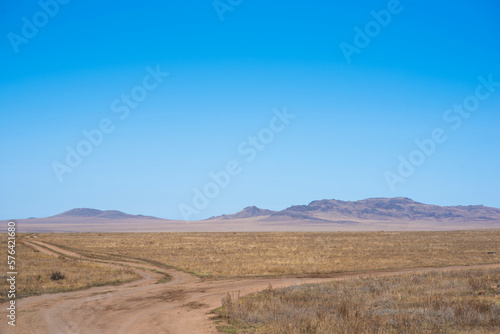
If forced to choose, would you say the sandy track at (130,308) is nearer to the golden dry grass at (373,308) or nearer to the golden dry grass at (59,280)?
the golden dry grass at (59,280)

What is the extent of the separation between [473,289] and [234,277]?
14006mm

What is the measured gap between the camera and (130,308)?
52.3 feet

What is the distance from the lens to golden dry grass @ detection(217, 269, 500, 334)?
11992 mm

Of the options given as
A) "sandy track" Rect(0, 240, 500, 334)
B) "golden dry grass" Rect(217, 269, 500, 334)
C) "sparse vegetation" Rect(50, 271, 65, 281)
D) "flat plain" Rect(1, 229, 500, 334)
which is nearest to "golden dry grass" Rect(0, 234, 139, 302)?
"flat plain" Rect(1, 229, 500, 334)

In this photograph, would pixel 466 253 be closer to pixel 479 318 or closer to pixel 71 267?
pixel 479 318

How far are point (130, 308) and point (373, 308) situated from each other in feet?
31.1

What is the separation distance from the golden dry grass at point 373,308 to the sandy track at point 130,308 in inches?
65.6

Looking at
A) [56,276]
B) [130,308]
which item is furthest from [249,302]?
[56,276]

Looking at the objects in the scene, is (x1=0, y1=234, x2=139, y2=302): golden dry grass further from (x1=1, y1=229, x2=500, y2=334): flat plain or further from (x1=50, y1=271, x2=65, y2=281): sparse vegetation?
(x1=50, y1=271, x2=65, y2=281): sparse vegetation

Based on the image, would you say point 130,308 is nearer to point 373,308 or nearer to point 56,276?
point 373,308

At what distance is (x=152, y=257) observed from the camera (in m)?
38.3

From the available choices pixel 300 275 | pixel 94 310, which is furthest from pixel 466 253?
pixel 94 310

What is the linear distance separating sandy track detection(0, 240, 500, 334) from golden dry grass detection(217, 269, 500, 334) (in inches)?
65.6

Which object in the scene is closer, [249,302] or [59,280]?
[249,302]
